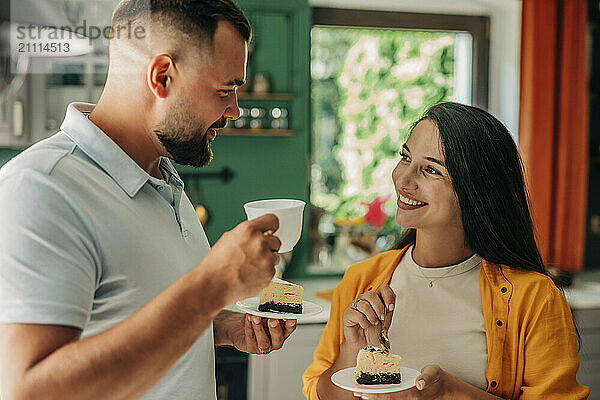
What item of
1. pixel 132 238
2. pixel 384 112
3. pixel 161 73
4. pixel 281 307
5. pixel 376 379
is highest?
pixel 384 112

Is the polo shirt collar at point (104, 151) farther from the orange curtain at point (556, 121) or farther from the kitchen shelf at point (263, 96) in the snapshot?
the orange curtain at point (556, 121)

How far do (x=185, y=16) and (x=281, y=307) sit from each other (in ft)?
2.20

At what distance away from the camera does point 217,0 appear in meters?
1.07

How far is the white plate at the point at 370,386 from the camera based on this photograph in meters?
1.18

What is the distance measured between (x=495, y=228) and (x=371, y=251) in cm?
176

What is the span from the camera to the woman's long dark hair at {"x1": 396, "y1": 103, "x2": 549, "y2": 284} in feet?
4.76

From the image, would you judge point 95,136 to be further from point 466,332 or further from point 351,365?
point 466,332

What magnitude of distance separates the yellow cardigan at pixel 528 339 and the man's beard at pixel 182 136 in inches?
25.8

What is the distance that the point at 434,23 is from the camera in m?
3.38

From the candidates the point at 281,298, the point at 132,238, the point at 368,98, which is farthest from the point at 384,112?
the point at 132,238

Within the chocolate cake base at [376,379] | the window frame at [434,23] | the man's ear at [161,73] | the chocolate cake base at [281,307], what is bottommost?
the chocolate cake base at [376,379]

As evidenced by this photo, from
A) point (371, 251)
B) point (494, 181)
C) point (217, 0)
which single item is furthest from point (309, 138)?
point (217, 0)

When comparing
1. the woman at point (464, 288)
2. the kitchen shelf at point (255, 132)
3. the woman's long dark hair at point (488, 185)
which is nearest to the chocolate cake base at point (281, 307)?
the woman at point (464, 288)

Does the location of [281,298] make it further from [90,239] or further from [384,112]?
[384,112]
